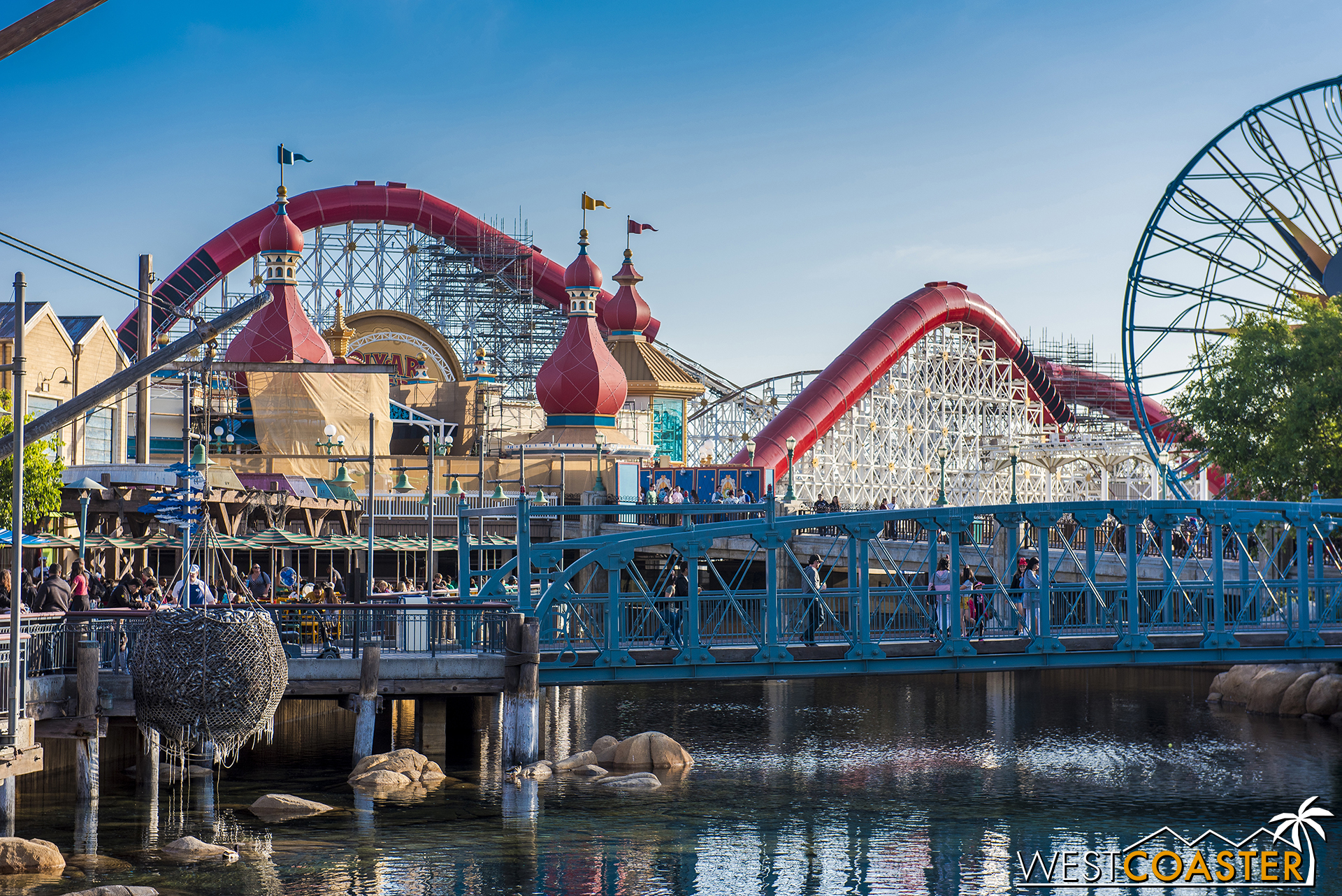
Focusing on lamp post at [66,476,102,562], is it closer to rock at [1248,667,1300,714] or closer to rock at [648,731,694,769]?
rock at [648,731,694,769]

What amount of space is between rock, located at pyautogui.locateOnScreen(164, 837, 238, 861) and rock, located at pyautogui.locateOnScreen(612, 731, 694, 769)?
27.8 ft

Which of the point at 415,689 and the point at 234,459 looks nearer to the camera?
the point at 415,689

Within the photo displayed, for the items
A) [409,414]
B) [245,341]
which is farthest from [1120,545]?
[245,341]

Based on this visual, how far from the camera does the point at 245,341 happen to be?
58.4m

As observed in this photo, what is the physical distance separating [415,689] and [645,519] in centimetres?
2380

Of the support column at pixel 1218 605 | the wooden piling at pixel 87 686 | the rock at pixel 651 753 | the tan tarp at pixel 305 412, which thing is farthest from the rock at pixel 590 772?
the tan tarp at pixel 305 412

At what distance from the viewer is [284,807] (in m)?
23.1

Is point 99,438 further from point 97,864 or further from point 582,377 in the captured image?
point 97,864

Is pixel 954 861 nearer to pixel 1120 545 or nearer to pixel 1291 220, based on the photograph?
pixel 1291 220

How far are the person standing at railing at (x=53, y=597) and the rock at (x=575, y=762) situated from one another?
8.40m

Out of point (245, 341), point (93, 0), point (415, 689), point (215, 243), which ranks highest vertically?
point (215, 243)

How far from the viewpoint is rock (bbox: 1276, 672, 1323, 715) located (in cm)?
3403

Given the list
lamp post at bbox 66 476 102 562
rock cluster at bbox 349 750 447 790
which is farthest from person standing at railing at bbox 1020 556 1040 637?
lamp post at bbox 66 476 102 562

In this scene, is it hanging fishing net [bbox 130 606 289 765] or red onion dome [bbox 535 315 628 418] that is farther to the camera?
red onion dome [bbox 535 315 628 418]
